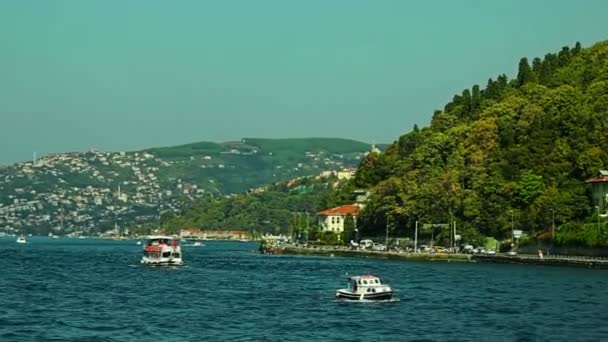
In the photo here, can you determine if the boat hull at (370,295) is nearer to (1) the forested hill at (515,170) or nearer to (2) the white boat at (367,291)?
(2) the white boat at (367,291)

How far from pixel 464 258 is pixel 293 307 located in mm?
77200

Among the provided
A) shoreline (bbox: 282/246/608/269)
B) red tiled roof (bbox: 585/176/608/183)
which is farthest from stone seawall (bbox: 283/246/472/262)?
red tiled roof (bbox: 585/176/608/183)

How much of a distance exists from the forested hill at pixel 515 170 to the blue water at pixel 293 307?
32257mm

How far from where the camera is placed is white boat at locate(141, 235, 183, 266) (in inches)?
5438

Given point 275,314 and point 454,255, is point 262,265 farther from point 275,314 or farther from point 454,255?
point 275,314

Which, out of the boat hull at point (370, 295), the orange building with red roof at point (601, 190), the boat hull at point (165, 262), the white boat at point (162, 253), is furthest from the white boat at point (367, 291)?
the orange building with red roof at point (601, 190)

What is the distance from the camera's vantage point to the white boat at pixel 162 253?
13812cm

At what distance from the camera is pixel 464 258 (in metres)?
152

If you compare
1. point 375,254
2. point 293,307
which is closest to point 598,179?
point 375,254

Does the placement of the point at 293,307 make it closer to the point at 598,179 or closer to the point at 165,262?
the point at 165,262

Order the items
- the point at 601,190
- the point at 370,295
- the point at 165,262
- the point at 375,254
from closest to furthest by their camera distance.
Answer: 1. the point at 370,295
2. the point at 165,262
3. the point at 601,190
4. the point at 375,254

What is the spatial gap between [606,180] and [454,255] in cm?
2108

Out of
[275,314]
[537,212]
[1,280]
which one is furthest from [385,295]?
[537,212]

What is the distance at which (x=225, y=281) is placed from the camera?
10581 centimetres
